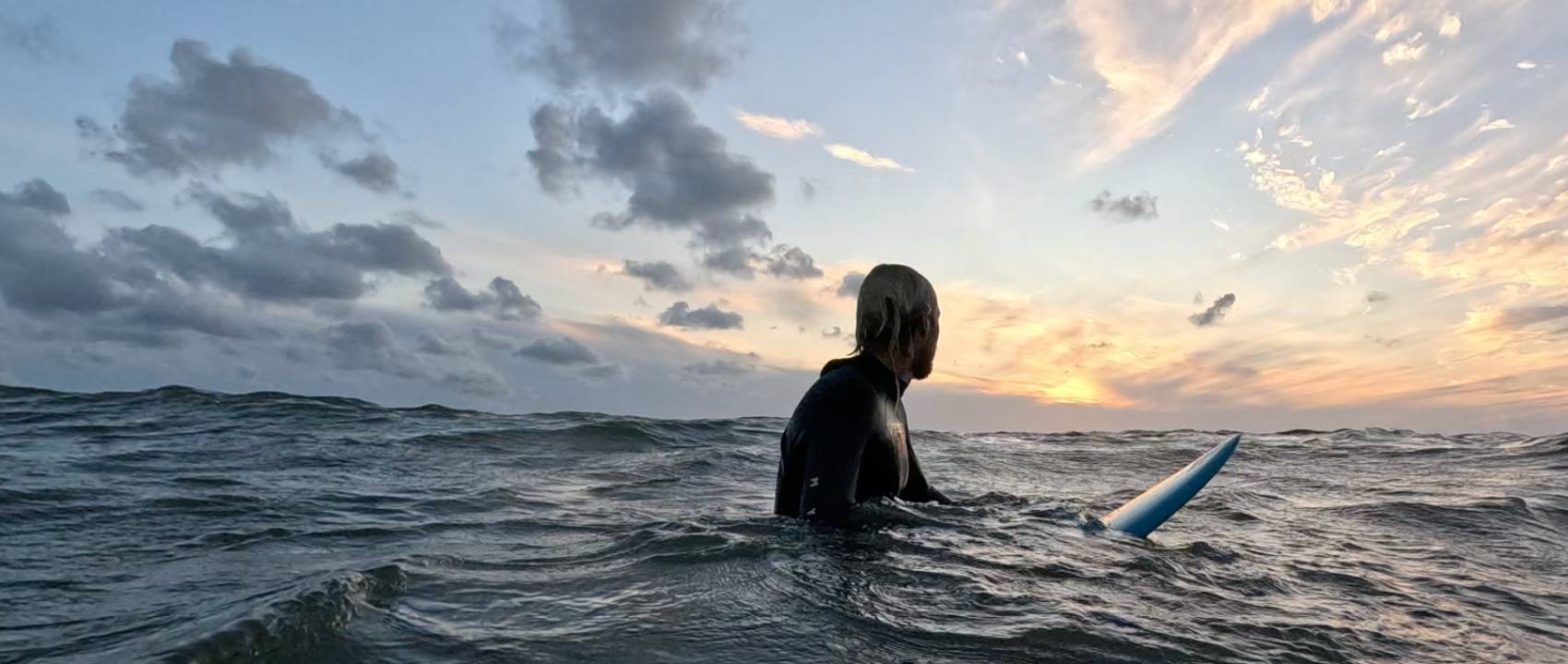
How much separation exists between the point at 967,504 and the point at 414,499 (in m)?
5.18

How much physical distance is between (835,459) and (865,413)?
Result: 1.11 feet

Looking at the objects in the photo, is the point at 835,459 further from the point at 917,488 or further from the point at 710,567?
the point at 917,488

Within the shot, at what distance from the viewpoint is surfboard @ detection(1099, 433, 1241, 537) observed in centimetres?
613

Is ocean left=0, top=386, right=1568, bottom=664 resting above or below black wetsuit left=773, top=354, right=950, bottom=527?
below

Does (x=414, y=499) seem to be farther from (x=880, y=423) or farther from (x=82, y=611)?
(x=880, y=423)

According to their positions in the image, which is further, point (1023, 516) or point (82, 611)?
point (1023, 516)

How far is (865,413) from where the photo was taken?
509cm

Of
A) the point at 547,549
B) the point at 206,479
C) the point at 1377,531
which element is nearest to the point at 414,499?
the point at 206,479

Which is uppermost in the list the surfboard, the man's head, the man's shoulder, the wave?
the man's head

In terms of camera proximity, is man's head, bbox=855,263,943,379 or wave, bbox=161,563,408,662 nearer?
wave, bbox=161,563,408,662

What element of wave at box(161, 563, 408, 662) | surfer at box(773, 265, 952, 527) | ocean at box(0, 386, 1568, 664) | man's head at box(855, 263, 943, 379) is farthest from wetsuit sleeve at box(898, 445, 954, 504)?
wave at box(161, 563, 408, 662)

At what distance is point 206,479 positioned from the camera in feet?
30.1

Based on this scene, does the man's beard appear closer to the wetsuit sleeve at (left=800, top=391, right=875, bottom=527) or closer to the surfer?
the surfer

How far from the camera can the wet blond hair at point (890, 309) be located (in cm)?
559
